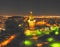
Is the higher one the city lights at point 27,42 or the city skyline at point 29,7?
the city skyline at point 29,7

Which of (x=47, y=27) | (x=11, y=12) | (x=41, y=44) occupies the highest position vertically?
(x=11, y=12)

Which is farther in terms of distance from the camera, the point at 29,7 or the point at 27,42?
the point at 29,7

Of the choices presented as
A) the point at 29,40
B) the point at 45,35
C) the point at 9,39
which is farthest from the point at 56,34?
the point at 9,39

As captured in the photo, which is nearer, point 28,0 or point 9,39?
point 9,39

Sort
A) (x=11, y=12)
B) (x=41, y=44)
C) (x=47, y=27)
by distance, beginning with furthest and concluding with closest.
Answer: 1. (x=11, y=12)
2. (x=47, y=27)
3. (x=41, y=44)

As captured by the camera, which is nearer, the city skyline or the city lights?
the city lights

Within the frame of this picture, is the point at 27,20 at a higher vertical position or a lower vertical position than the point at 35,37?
higher

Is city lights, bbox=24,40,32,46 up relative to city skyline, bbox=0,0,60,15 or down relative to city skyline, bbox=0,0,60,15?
down

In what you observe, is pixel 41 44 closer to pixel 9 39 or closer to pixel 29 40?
pixel 29 40

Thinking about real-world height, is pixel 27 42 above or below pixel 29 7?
below

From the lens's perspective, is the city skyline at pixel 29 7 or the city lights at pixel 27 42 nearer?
the city lights at pixel 27 42

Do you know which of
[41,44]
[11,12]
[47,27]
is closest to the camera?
[41,44]
